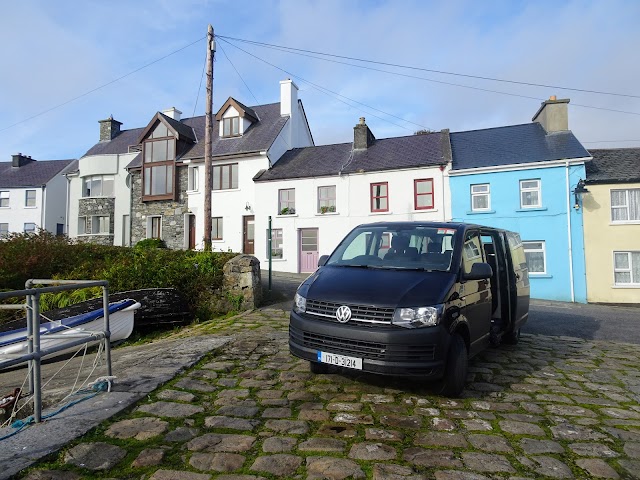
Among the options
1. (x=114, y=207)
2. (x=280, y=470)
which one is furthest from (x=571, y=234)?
(x=114, y=207)

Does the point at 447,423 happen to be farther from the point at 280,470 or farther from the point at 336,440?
the point at 280,470

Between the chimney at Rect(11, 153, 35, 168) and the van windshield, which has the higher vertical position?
the chimney at Rect(11, 153, 35, 168)

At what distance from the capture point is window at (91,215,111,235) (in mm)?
32103

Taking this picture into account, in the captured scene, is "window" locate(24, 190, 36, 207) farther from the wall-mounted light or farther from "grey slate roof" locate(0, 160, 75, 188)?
the wall-mounted light

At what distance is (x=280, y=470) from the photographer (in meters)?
2.70

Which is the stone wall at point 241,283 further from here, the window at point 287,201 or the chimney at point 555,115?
the chimney at point 555,115

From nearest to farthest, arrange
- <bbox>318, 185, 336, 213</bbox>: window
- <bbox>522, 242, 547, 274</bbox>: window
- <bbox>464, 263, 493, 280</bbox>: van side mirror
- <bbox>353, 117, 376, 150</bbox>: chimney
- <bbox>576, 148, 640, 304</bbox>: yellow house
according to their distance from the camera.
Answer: <bbox>464, 263, 493, 280</bbox>: van side mirror < <bbox>576, 148, 640, 304</bbox>: yellow house < <bbox>522, 242, 547, 274</bbox>: window < <bbox>318, 185, 336, 213</bbox>: window < <bbox>353, 117, 376, 150</bbox>: chimney

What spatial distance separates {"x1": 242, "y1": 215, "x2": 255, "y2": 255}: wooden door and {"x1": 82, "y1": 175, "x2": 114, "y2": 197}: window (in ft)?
44.8

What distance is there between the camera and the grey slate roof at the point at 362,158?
892 inches

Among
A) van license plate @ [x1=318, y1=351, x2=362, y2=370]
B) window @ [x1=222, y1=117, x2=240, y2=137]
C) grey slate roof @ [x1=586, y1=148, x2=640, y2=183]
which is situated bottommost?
van license plate @ [x1=318, y1=351, x2=362, y2=370]

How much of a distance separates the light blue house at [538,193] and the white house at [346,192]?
1.29 metres

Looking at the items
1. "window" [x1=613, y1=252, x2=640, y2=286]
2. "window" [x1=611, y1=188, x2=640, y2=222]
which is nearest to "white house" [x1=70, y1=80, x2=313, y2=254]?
"window" [x1=611, y1=188, x2=640, y2=222]

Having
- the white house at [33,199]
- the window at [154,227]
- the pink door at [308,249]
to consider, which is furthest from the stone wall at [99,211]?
the pink door at [308,249]

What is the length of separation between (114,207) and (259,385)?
31.8 m
